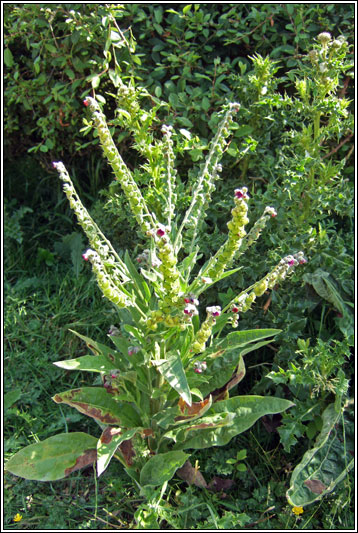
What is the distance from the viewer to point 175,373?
1942 mm

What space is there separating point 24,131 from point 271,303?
6.76ft

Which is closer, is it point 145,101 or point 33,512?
point 33,512

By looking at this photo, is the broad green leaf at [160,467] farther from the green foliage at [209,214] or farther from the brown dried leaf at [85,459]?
the brown dried leaf at [85,459]

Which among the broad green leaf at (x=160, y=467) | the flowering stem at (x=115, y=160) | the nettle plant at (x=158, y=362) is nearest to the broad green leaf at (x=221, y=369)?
the nettle plant at (x=158, y=362)

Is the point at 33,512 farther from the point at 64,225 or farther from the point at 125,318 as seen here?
the point at 64,225

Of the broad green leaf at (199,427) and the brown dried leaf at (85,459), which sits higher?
the broad green leaf at (199,427)

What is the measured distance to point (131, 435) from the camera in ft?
6.97

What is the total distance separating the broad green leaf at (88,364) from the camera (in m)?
2.10

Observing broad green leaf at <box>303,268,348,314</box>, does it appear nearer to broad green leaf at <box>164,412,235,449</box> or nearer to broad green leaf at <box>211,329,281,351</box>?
broad green leaf at <box>211,329,281,351</box>

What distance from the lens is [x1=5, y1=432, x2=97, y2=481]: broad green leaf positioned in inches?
90.2

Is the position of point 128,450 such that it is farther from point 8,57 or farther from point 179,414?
point 8,57

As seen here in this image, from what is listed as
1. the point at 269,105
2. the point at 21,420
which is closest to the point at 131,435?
the point at 21,420

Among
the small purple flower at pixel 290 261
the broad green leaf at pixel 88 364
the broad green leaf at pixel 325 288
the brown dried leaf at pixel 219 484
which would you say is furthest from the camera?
the broad green leaf at pixel 325 288

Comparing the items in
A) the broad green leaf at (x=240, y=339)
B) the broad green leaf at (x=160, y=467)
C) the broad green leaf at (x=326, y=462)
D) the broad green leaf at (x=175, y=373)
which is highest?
the broad green leaf at (x=175, y=373)
